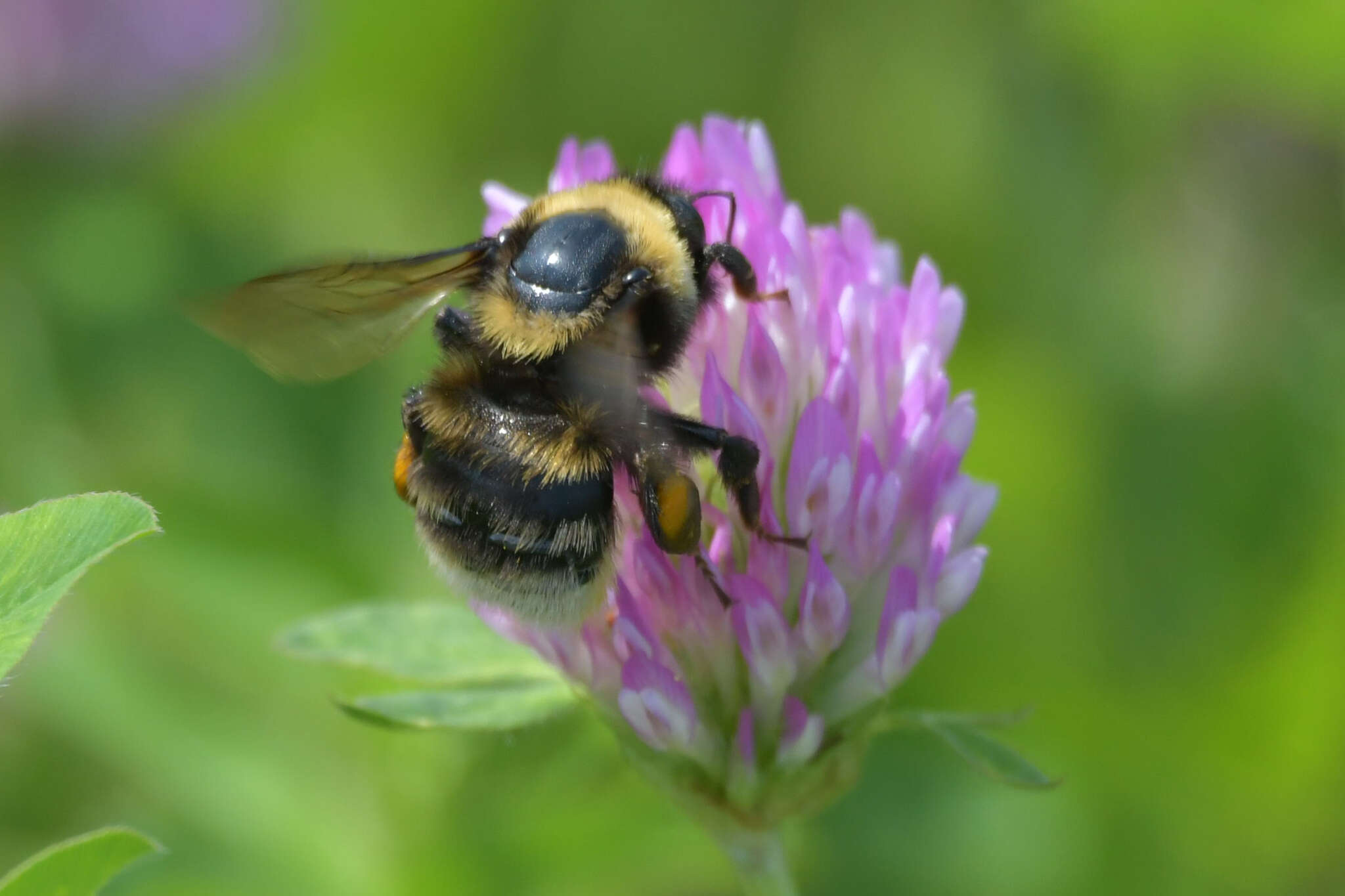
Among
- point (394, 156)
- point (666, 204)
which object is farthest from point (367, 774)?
point (394, 156)

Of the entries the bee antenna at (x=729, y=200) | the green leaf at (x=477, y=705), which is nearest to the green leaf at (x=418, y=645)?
the green leaf at (x=477, y=705)

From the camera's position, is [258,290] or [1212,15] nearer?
[258,290]

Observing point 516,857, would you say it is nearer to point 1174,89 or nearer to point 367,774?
point 367,774

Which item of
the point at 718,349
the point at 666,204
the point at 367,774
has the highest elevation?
the point at 666,204

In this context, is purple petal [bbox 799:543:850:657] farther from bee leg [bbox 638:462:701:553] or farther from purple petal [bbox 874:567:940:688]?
bee leg [bbox 638:462:701:553]

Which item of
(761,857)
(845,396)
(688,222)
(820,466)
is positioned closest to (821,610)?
(820,466)

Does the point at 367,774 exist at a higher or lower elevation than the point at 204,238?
lower
